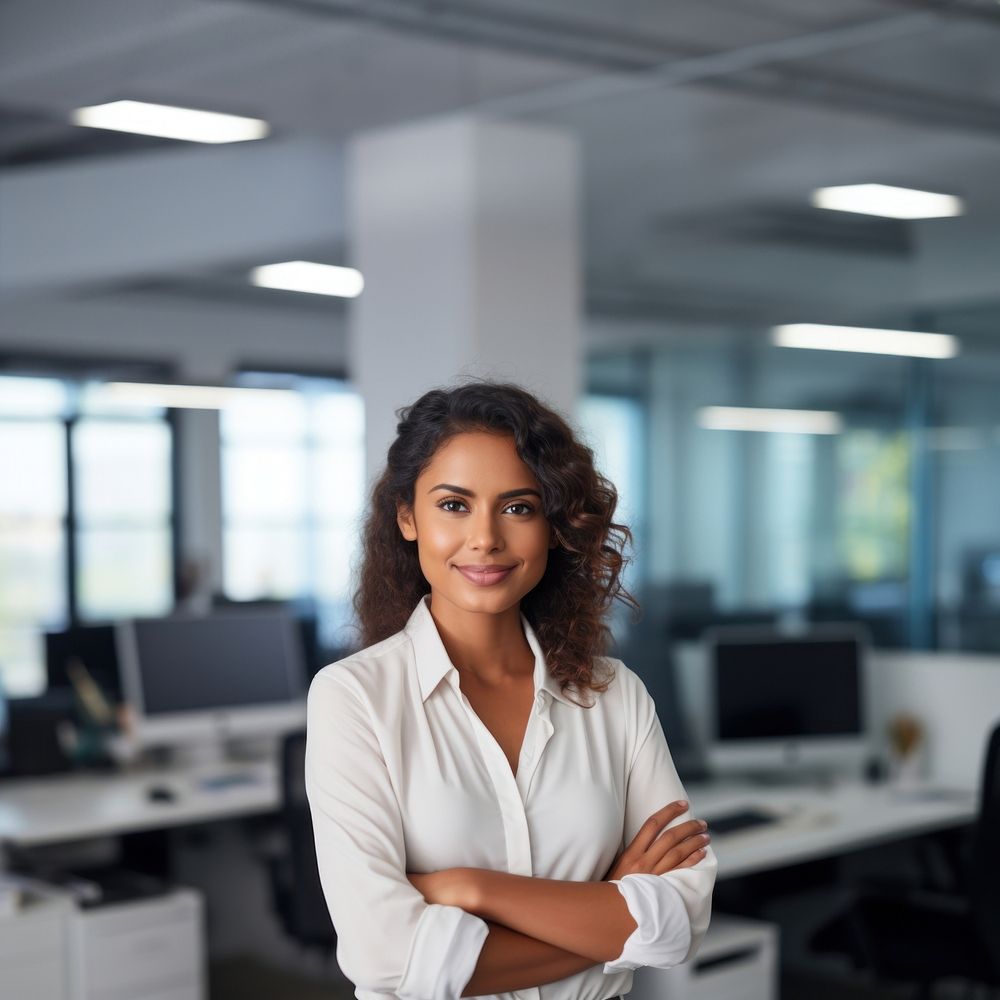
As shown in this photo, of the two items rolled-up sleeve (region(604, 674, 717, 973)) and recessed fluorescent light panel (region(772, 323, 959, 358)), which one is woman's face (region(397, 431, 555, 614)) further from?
recessed fluorescent light panel (region(772, 323, 959, 358))

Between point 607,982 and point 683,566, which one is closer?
point 607,982

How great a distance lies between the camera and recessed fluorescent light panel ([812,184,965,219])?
5.89 meters

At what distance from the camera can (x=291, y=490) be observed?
38.2ft

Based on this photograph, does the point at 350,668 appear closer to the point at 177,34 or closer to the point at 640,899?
the point at 640,899

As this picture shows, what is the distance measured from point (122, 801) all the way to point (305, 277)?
188 inches

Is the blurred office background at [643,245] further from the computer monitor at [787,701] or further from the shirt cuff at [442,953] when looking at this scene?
the shirt cuff at [442,953]

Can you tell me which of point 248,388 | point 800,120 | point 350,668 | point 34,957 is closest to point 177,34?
point 800,120

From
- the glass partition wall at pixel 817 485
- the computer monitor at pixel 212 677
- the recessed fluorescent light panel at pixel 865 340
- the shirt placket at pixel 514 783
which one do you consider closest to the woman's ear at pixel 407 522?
the shirt placket at pixel 514 783

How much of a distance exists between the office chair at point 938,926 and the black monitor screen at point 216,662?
2120 millimetres

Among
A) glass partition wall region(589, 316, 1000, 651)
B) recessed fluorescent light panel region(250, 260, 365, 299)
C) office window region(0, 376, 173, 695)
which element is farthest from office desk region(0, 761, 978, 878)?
office window region(0, 376, 173, 695)

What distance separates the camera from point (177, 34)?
193 inches

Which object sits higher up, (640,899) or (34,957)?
(640,899)

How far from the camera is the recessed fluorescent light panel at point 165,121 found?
567cm

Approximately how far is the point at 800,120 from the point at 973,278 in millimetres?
990
